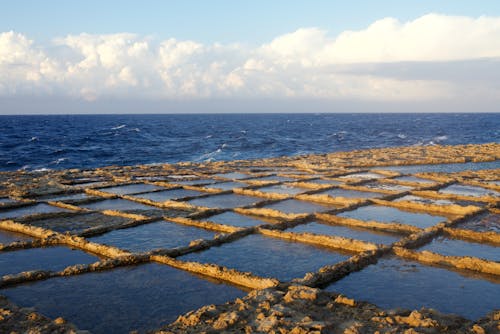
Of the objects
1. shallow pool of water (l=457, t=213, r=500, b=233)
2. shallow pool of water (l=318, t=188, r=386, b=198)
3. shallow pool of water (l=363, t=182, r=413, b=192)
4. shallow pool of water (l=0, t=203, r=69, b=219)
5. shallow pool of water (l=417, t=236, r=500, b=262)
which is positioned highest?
shallow pool of water (l=363, t=182, r=413, b=192)

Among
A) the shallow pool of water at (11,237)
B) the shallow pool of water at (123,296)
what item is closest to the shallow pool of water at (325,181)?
the shallow pool of water at (123,296)

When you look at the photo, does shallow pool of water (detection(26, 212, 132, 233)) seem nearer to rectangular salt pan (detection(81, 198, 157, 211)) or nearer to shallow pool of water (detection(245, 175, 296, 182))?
rectangular salt pan (detection(81, 198, 157, 211))

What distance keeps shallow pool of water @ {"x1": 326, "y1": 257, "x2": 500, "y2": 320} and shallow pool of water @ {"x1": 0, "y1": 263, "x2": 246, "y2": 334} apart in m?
1.61

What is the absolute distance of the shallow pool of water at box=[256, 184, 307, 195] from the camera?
1279cm

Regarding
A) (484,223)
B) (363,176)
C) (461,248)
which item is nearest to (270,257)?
(461,248)

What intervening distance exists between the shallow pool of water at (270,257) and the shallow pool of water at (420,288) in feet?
2.13

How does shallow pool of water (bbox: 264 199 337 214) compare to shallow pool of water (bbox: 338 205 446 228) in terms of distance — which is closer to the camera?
shallow pool of water (bbox: 338 205 446 228)

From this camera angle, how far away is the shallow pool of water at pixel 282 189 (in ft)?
42.0

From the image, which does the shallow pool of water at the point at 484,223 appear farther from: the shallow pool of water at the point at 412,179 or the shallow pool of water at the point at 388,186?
the shallow pool of water at the point at 412,179

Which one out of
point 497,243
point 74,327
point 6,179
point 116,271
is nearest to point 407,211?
point 497,243

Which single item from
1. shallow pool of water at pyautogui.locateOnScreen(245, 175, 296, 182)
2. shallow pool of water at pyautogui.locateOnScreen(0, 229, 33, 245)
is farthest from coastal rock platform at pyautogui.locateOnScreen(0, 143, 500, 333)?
shallow pool of water at pyautogui.locateOnScreen(245, 175, 296, 182)

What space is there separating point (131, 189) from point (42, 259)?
670cm

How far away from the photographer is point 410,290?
5547mm

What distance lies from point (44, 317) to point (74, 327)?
460mm
